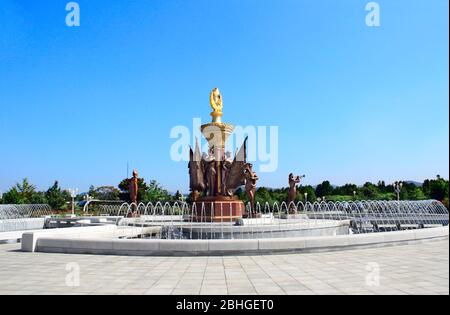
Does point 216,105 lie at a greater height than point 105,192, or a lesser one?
greater

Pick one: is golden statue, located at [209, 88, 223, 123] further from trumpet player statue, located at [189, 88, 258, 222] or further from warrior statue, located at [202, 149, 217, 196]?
warrior statue, located at [202, 149, 217, 196]

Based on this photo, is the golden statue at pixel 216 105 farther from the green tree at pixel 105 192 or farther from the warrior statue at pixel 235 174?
the green tree at pixel 105 192

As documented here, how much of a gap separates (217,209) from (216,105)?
699cm

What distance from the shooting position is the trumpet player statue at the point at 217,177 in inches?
756

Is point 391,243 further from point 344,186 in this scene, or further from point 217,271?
point 344,186

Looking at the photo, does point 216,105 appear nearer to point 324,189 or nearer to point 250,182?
point 250,182

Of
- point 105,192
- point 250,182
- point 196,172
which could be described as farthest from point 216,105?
point 105,192

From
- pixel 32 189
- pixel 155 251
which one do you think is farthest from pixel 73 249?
pixel 32 189

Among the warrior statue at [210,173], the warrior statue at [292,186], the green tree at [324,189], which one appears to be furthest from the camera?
the green tree at [324,189]

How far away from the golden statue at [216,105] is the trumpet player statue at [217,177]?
663 mm

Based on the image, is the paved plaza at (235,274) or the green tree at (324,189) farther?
the green tree at (324,189)

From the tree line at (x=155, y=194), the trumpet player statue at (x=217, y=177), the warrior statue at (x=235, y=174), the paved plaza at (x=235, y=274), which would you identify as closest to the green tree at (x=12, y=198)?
the tree line at (x=155, y=194)

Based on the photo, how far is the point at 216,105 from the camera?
73.6 feet

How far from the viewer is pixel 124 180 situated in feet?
170
